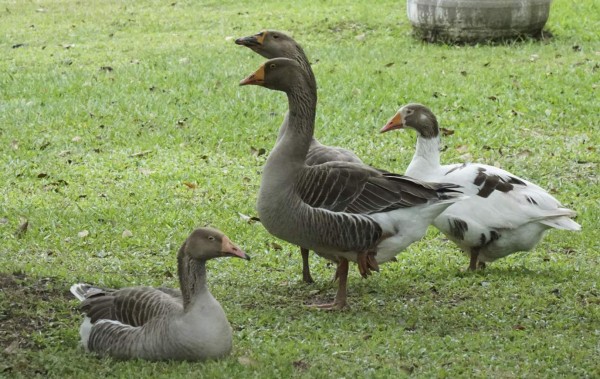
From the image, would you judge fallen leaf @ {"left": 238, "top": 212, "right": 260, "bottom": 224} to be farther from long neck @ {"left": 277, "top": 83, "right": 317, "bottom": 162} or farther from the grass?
long neck @ {"left": 277, "top": 83, "right": 317, "bottom": 162}

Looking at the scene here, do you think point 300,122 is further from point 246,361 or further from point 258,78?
point 246,361

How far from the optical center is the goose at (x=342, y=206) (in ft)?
22.7

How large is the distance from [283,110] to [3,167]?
3.47 metres

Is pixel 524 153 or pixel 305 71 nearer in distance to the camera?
pixel 305 71

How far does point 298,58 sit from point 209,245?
2.62m

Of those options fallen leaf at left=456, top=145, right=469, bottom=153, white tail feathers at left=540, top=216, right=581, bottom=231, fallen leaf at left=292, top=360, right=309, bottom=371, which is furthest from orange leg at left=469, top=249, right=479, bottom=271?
fallen leaf at left=456, top=145, right=469, bottom=153

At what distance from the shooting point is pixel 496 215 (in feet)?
25.1

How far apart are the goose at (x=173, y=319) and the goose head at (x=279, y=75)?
1.70 metres

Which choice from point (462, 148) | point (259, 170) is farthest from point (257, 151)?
point (462, 148)

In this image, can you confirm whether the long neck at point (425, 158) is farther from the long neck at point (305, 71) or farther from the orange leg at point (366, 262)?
the orange leg at point (366, 262)

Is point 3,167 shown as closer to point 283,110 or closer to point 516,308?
point 283,110

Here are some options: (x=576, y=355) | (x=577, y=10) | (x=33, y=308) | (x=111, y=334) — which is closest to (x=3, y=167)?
(x=33, y=308)

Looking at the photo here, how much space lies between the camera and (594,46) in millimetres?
15211

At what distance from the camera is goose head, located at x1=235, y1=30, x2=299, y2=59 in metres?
7.95
